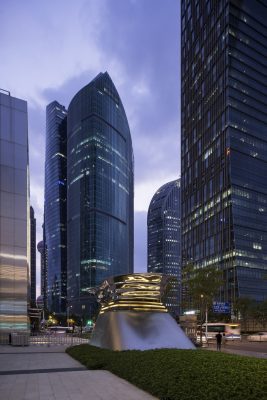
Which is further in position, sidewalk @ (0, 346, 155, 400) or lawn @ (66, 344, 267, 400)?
sidewalk @ (0, 346, 155, 400)

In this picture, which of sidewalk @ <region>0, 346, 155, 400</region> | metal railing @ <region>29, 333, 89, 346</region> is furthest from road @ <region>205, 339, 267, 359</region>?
sidewalk @ <region>0, 346, 155, 400</region>

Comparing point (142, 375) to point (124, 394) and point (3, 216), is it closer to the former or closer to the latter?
point (124, 394)

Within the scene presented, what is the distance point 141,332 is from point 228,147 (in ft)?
409

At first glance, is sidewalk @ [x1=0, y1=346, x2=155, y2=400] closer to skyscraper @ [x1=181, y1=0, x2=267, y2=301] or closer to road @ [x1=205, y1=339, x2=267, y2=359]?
road @ [x1=205, y1=339, x2=267, y2=359]

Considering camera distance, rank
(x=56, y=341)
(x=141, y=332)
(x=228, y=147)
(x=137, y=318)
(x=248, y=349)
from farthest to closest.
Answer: (x=228, y=147)
(x=56, y=341)
(x=248, y=349)
(x=137, y=318)
(x=141, y=332)

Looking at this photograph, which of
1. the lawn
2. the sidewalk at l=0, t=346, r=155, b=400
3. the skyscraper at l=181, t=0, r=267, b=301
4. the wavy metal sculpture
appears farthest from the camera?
the skyscraper at l=181, t=0, r=267, b=301

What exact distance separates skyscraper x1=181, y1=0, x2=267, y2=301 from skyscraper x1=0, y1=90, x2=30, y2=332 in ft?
308

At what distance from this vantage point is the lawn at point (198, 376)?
10.2 m

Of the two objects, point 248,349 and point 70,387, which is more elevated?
point 70,387

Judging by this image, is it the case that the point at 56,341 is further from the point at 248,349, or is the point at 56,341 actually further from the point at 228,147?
the point at 228,147

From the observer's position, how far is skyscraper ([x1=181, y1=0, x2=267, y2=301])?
140750 millimetres

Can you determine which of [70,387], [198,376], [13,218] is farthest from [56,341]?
[198,376]

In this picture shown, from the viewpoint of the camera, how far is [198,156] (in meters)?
171

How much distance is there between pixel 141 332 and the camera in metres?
27.8
